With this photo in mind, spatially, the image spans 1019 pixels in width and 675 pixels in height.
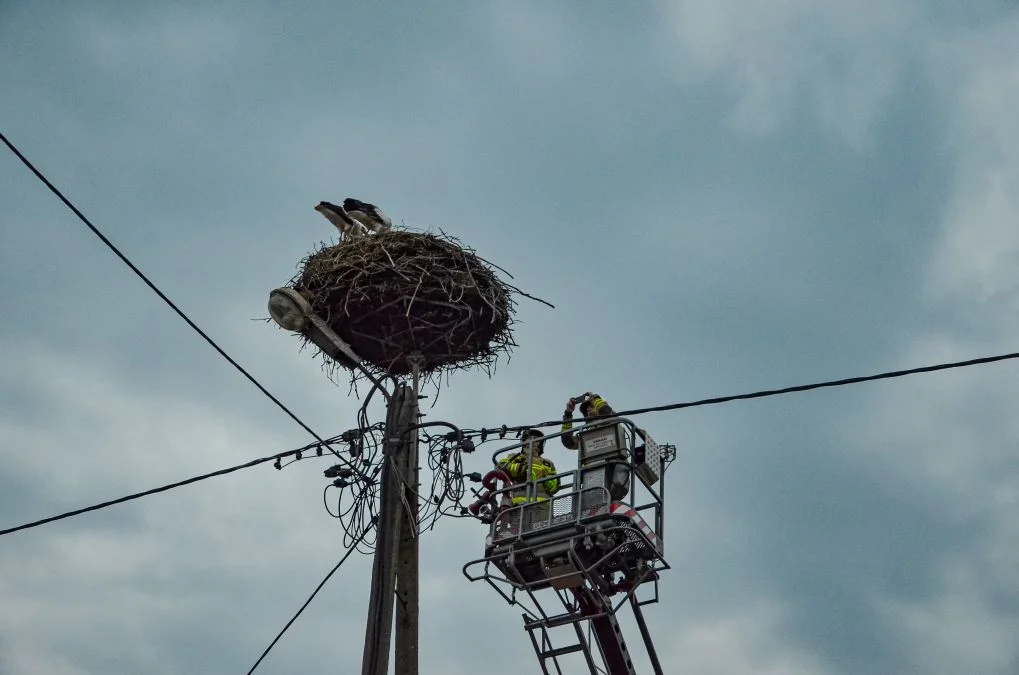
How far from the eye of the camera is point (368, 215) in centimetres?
1265

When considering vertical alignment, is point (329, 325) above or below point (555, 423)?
above

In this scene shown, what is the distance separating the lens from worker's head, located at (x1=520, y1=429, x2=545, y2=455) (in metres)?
9.71

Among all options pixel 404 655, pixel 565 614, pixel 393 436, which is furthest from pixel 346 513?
pixel 565 614

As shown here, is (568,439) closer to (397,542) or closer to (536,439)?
(536,439)

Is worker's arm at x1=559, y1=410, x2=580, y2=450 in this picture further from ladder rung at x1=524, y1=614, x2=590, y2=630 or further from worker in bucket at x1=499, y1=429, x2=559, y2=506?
ladder rung at x1=524, y1=614, x2=590, y2=630

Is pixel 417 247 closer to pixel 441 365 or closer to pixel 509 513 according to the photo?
pixel 441 365

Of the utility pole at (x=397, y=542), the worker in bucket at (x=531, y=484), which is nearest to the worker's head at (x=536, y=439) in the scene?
the worker in bucket at (x=531, y=484)

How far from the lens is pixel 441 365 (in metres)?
10.2

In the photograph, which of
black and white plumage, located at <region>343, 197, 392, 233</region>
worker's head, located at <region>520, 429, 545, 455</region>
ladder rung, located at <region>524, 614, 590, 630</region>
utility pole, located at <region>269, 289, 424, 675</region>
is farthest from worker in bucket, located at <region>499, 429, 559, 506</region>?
black and white plumage, located at <region>343, 197, 392, 233</region>

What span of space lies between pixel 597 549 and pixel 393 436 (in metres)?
2.14

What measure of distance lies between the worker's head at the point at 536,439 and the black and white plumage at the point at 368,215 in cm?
296

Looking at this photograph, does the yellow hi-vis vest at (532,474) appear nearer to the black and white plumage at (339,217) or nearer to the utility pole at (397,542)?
the utility pole at (397,542)

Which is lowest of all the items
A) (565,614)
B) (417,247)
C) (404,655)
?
(404,655)

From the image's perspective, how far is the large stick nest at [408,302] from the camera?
390 inches
